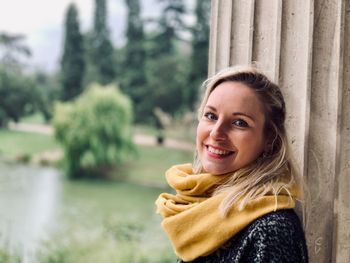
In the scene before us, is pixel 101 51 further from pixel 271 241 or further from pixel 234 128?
pixel 271 241

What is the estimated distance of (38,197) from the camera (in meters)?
8.30

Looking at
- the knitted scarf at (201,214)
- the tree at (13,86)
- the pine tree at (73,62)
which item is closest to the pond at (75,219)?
the tree at (13,86)

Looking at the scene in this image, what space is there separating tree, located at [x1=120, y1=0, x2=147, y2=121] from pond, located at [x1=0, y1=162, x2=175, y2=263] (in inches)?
58.8

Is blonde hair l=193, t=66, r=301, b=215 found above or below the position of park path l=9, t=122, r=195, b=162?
above

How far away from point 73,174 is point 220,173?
300 inches

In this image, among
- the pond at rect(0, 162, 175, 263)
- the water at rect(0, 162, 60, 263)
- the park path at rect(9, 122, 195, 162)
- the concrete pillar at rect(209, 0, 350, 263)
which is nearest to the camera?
the concrete pillar at rect(209, 0, 350, 263)

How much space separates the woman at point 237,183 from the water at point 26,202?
7.11 m

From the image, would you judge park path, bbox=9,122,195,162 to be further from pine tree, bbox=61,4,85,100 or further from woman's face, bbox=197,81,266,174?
woman's face, bbox=197,81,266,174

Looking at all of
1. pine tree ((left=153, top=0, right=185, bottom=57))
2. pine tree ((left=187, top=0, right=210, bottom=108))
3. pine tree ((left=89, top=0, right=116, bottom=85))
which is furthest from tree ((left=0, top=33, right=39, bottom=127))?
pine tree ((left=187, top=0, right=210, bottom=108))

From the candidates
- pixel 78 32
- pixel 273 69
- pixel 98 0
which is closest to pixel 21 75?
pixel 78 32

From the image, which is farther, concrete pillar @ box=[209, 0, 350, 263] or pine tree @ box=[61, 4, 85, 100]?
pine tree @ box=[61, 4, 85, 100]

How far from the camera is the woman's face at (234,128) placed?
0.92 m

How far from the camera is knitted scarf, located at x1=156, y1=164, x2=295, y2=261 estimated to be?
0.85m

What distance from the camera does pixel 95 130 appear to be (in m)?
8.42
